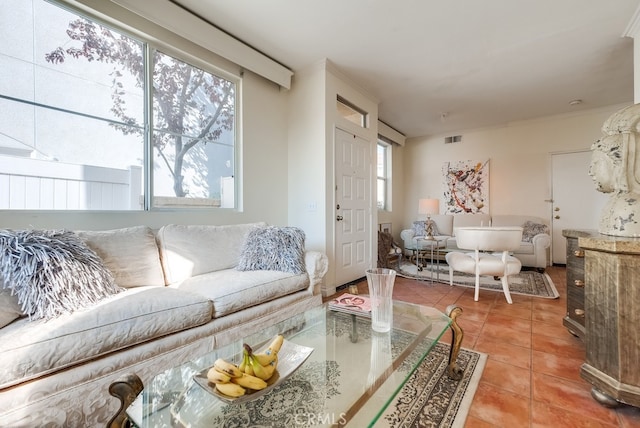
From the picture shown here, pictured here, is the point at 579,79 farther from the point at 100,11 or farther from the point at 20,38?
the point at 20,38

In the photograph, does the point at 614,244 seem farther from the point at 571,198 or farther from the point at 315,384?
the point at 571,198

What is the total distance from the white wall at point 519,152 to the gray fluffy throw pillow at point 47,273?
5.63 m

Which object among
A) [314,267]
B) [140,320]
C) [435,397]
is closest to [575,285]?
[435,397]

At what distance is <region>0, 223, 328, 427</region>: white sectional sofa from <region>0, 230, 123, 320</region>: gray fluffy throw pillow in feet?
0.18

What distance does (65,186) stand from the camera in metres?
1.83

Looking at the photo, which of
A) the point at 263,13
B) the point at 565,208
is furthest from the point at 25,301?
the point at 565,208

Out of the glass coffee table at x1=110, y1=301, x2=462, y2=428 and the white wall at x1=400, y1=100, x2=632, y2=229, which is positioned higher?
the white wall at x1=400, y1=100, x2=632, y2=229

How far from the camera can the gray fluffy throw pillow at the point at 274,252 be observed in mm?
2129

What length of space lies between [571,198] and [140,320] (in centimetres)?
600

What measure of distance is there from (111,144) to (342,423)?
93.8 inches

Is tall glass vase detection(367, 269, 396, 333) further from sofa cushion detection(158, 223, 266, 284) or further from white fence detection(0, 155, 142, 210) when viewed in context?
white fence detection(0, 155, 142, 210)

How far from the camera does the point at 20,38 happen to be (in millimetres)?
1706

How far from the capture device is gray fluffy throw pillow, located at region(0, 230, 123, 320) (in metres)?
1.20

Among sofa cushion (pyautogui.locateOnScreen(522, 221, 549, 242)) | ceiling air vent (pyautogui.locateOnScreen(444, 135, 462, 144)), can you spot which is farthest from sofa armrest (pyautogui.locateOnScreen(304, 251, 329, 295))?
ceiling air vent (pyautogui.locateOnScreen(444, 135, 462, 144))
